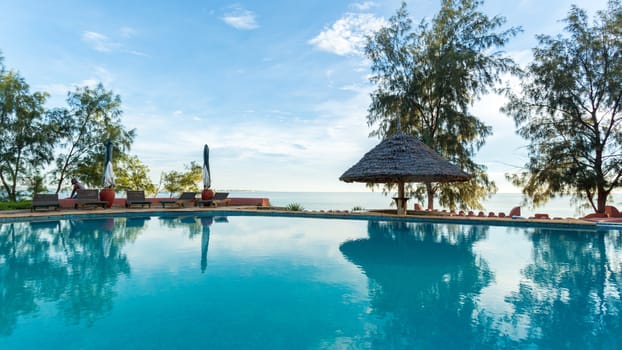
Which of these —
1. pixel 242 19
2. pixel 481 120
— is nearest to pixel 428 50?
pixel 481 120

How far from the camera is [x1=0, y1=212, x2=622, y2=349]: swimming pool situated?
293 cm

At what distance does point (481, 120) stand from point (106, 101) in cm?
1771

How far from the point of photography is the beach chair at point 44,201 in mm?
11030

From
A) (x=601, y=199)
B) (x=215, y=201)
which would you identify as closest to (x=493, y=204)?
(x=601, y=199)

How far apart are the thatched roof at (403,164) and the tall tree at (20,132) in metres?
13.7

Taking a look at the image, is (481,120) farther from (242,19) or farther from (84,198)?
(84,198)

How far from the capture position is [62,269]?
16.8 ft

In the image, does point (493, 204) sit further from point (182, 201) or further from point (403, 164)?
point (182, 201)

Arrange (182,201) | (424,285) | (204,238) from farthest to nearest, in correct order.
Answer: (182,201) < (204,238) < (424,285)

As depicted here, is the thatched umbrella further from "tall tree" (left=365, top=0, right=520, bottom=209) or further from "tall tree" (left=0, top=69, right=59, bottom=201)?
"tall tree" (left=0, top=69, right=59, bottom=201)

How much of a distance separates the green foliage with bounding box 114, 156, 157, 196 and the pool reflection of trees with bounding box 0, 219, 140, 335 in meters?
8.21

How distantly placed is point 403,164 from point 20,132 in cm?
1617

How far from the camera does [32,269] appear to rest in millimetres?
5121

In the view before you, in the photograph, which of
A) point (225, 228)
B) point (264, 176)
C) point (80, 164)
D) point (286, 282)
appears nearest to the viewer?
point (286, 282)
